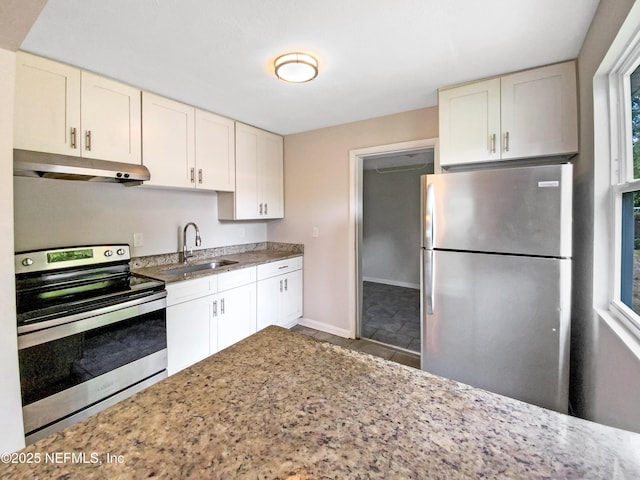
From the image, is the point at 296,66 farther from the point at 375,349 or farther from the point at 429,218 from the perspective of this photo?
the point at 375,349

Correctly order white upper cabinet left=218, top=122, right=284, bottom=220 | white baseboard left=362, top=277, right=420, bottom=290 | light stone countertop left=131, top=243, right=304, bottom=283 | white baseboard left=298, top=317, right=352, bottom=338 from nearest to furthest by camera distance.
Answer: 1. light stone countertop left=131, top=243, right=304, bottom=283
2. white upper cabinet left=218, top=122, right=284, bottom=220
3. white baseboard left=298, top=317, right=352, bottom=338
4. white baseboard left=362, top=277, right=420, bottom=290

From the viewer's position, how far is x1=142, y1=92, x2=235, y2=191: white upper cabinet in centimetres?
228

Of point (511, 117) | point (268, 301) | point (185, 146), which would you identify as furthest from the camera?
point (268, 301)

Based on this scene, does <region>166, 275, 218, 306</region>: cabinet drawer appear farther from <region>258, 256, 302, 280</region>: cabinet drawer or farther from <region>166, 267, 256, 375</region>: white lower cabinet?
<region>258, 256, 302, 280</region>: cabinet drawer

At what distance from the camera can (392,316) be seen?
148 inches

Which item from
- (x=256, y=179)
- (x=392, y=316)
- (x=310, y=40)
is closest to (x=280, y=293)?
(x=256, y=179)

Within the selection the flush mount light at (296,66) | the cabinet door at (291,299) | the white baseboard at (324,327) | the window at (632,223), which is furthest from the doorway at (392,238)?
the window at (632,223)

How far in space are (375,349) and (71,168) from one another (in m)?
2.82

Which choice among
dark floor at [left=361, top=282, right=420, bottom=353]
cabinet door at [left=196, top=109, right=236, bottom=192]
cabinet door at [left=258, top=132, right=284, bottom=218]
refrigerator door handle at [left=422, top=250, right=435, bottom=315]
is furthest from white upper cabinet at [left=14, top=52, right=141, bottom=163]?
dark floor at [left=361, top=282, right=420, bottom=353]

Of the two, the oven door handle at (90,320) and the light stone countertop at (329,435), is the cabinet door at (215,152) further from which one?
the light stone countertop at (329,435)

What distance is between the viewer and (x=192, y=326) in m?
2.30

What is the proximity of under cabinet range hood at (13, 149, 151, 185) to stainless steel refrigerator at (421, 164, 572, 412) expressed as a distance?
6.65 ft

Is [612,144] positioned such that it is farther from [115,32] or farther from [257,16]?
[115,32]

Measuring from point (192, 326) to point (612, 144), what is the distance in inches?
113
